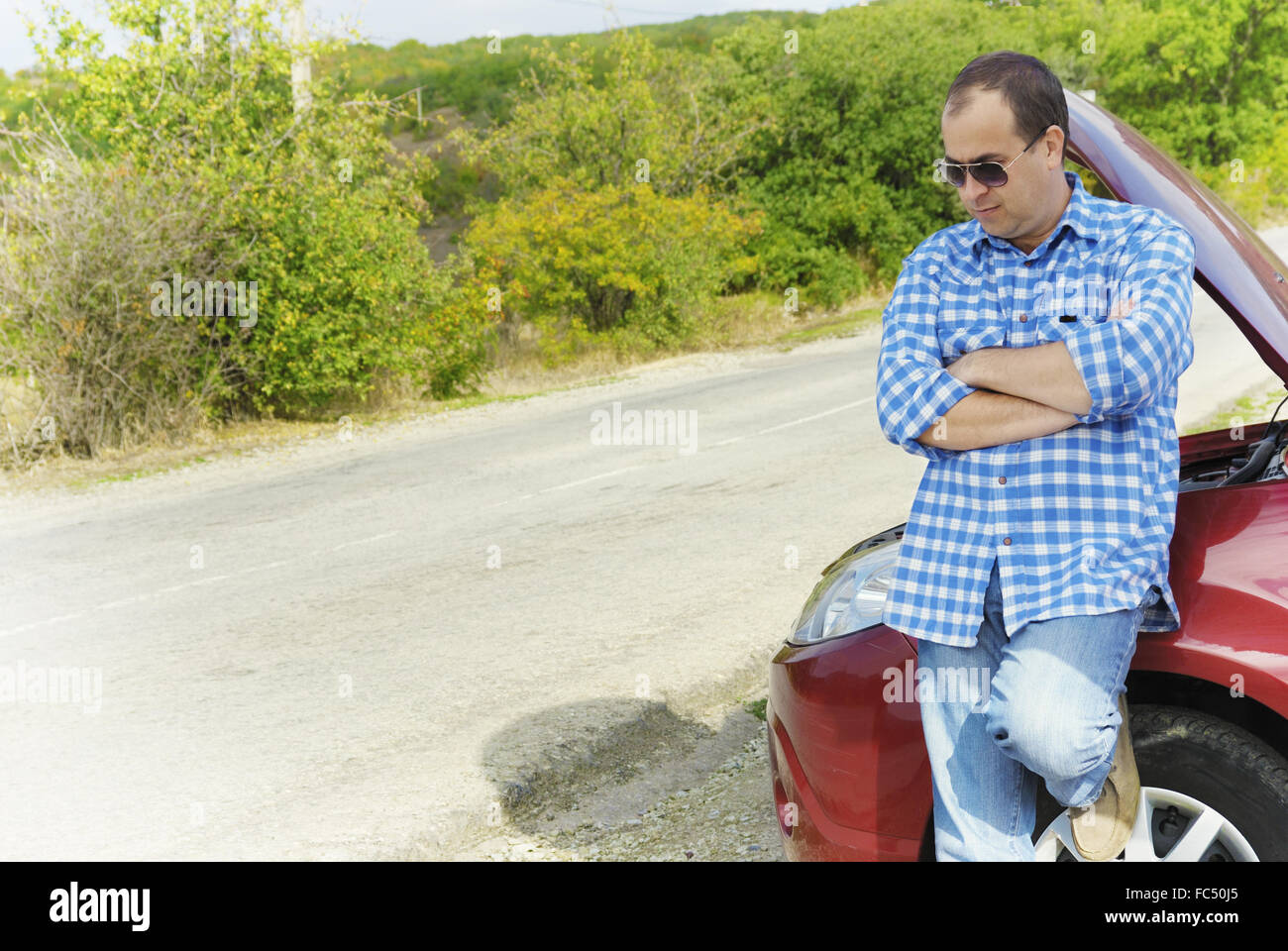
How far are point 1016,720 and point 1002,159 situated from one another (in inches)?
39.9

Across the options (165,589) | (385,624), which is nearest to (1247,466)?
(385,624)

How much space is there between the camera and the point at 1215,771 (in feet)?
7.25

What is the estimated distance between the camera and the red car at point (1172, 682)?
2170 mm

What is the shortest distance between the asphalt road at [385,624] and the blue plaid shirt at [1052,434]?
7.76ft

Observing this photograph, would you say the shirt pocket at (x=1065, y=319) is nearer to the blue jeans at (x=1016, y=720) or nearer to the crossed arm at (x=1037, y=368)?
the crossed arm at (x=1037, y=368)

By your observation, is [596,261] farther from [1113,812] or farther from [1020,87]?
[1113,812]

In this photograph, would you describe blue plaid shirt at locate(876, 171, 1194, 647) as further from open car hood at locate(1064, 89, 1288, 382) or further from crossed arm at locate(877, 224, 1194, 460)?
open car hood at locate(1064, 89, 1288, 382)

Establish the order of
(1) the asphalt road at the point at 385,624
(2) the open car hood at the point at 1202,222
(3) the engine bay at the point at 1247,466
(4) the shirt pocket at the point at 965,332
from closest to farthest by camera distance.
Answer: (4) the shirt pocket at the point at 965,332 < (2) the open car hood at the point at 1202,222 < (3) the engine bay at the point at 1247,466 < (1) the asphalt road at the point at 385,624

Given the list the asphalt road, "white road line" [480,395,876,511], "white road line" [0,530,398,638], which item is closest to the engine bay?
the asphalt road

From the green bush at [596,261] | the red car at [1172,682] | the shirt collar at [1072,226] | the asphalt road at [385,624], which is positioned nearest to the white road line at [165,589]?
the asphalt road at [385,624]

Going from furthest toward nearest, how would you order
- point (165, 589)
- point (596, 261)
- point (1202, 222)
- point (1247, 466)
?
point (596, 261), point (165, 589), point (1247, 466), point (1202, 222)

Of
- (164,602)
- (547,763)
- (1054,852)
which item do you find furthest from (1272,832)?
(164,602)

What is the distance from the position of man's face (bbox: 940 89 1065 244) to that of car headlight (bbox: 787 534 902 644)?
0.87m

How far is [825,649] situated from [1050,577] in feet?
2.38
